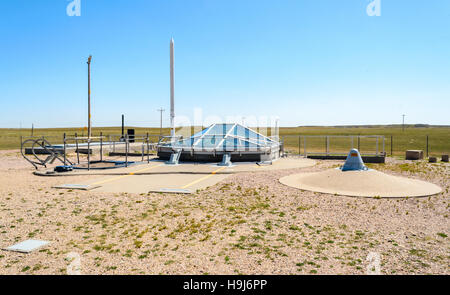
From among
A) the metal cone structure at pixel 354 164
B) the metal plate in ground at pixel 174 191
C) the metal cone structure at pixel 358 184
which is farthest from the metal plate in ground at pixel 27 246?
the metal cone structure at pixel 354 164

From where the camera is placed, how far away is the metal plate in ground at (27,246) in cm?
493

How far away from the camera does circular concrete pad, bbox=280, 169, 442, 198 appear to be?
30.1 ft

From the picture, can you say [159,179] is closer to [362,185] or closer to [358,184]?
[358,184]

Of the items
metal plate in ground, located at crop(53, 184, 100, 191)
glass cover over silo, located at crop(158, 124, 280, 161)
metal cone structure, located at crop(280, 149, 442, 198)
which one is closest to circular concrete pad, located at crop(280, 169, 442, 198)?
metal cone structure, located at crop(280, 149, 442, 198)

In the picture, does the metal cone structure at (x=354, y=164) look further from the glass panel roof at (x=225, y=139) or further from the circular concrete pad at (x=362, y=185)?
the glass panel roof at (x=225, y=139)

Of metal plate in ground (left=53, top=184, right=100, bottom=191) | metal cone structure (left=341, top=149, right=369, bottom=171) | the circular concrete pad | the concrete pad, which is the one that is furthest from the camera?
metal cone structure (left=341, top=149, right=369, bottom=171)

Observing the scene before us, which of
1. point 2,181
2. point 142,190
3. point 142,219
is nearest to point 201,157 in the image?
point 142,190

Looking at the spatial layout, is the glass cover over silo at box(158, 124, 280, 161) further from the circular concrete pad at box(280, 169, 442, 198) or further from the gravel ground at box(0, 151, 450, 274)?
the gravel ground at box(0, 151, 450, 274)

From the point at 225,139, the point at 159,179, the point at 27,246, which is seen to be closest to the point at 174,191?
the point at 159,179

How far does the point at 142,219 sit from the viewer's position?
667 centimetres

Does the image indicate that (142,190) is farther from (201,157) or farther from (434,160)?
(434,160)

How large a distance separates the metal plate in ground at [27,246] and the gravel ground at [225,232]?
125 mm

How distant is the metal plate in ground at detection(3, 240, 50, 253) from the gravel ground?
0.41 ft

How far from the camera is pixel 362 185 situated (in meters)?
9.80
